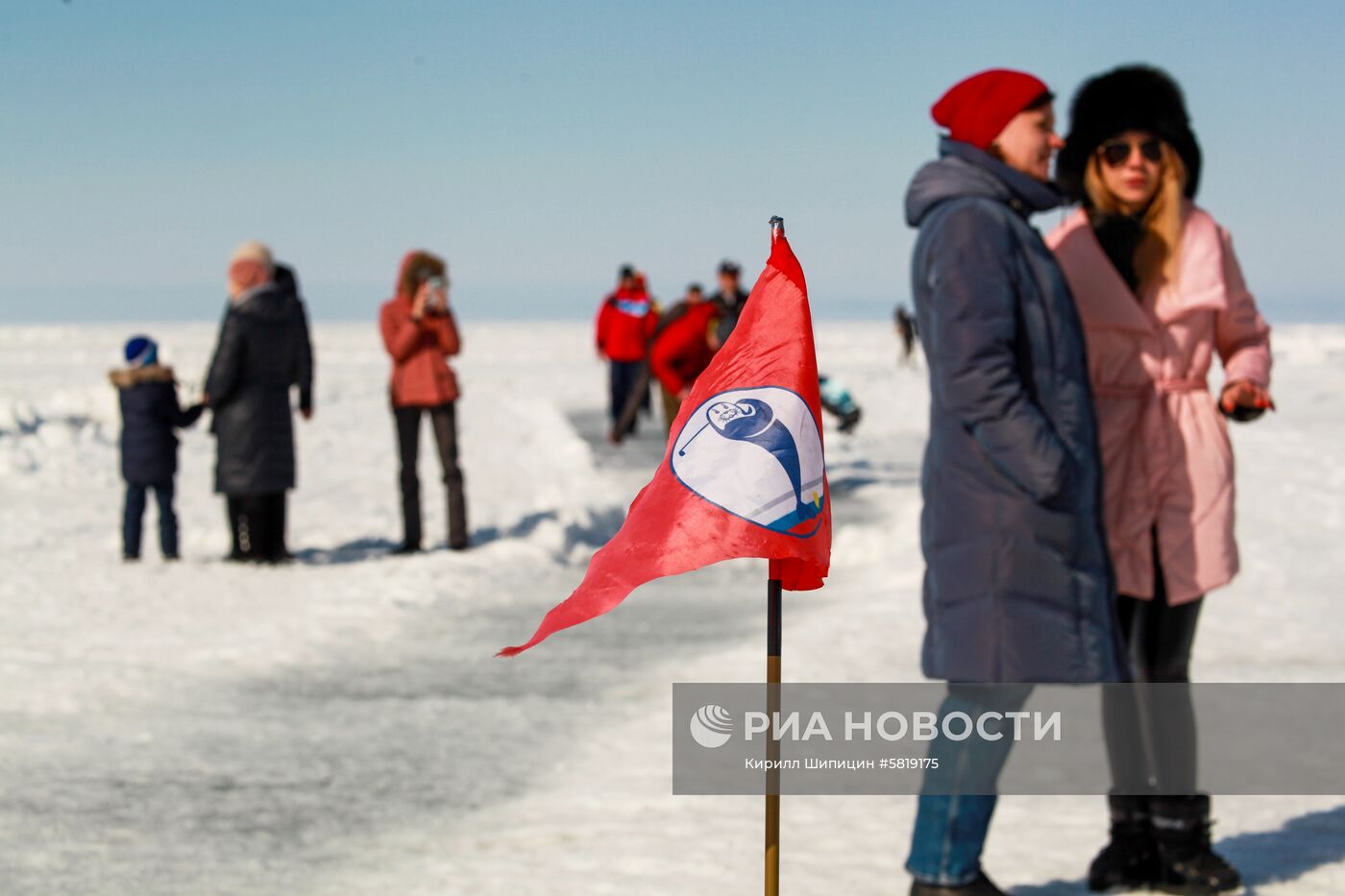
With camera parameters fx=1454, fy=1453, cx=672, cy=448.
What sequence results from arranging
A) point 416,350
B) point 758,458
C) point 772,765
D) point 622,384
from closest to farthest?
point 772,765
point 758,458
point 416,350
point 622,384

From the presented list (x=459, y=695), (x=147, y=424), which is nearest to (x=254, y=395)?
(x=147, y=424)

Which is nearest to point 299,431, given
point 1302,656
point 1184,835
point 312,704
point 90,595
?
point 90,595

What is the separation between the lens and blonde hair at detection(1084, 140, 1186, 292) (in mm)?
3334

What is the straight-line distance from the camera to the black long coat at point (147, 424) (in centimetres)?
849

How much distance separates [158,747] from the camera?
193 inches

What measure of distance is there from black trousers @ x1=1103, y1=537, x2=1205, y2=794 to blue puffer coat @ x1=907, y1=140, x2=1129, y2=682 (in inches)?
13.7

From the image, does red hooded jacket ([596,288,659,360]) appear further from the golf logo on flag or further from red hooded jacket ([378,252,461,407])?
the golf logo on flag

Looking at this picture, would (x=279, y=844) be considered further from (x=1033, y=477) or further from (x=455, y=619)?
(x=455, y=619)

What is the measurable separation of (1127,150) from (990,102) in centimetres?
44

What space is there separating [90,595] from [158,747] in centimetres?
294

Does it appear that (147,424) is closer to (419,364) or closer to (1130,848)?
(419,364)

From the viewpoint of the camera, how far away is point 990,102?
122 inches

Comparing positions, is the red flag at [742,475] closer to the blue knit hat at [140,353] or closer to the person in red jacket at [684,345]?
the blue knit hat at [140,353]

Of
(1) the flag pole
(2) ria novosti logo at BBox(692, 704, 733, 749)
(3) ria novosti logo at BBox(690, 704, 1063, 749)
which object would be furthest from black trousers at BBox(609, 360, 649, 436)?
(1) the flag pole
